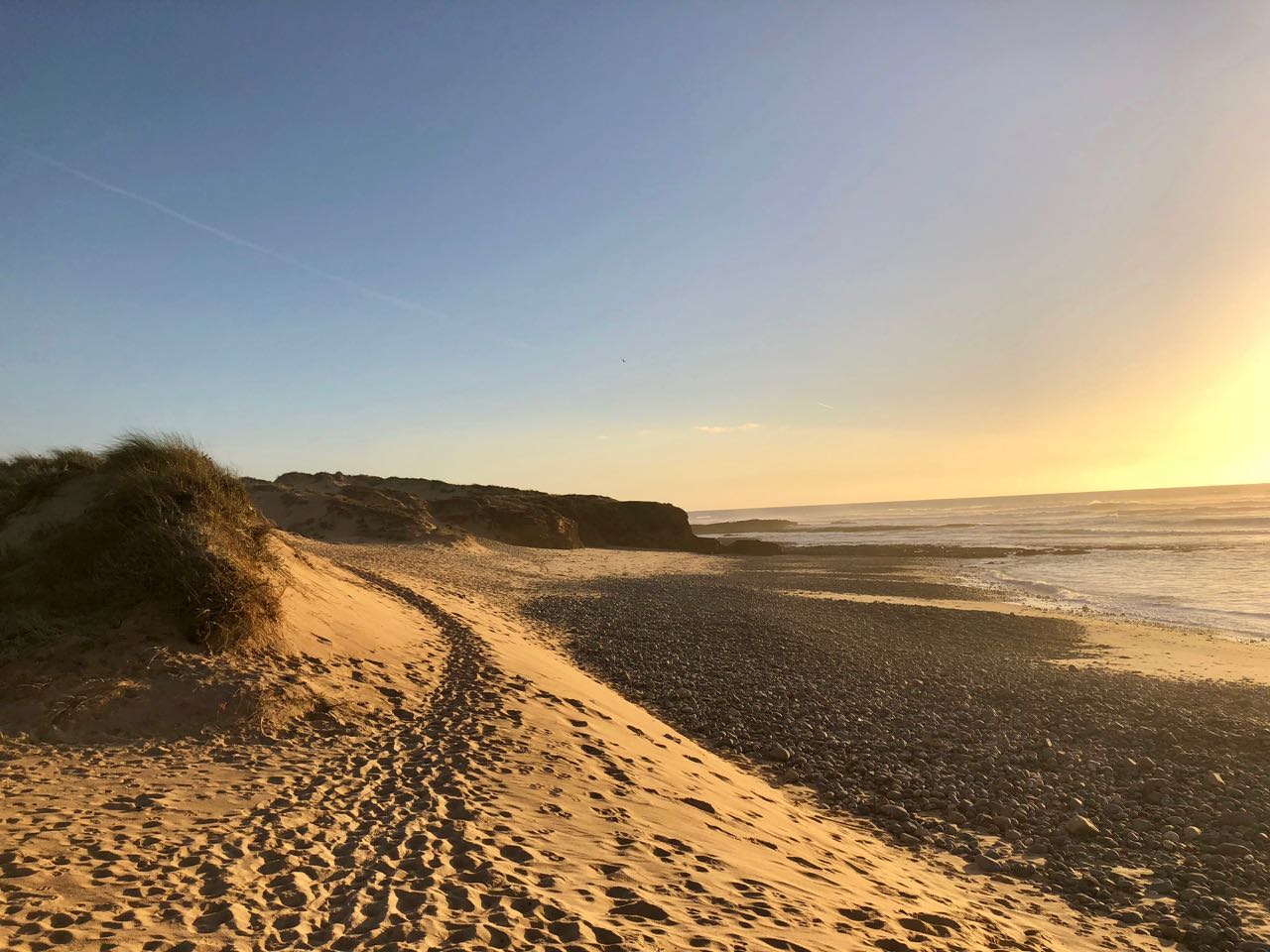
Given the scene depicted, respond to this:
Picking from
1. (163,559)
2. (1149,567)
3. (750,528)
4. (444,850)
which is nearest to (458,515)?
(163,559)

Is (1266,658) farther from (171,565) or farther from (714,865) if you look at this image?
(171,565)

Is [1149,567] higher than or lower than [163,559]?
lower

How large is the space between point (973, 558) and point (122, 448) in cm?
4247

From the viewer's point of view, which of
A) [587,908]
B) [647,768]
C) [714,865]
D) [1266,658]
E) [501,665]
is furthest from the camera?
[1266,658]

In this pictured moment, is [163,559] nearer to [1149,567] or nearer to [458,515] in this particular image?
[458,515]

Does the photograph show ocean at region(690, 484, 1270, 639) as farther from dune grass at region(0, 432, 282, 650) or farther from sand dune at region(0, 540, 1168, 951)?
dune grass at region(0, 432, 282, 650)

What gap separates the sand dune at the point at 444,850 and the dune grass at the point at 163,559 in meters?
0.86

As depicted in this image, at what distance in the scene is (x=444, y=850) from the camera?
4738 mm

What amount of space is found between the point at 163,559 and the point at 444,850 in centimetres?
575

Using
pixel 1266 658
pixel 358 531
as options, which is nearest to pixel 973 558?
pixel 1266 658

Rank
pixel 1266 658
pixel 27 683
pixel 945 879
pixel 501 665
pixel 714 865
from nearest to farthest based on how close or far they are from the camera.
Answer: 1. pixel 714 865
2. pixel 945 879
3. pixel 27 683
4. pixel 501 665
5. pixel 1266 658

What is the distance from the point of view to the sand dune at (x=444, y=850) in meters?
3.82

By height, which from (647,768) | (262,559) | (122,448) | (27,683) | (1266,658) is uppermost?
(122,448)

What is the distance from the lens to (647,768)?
731 cm
